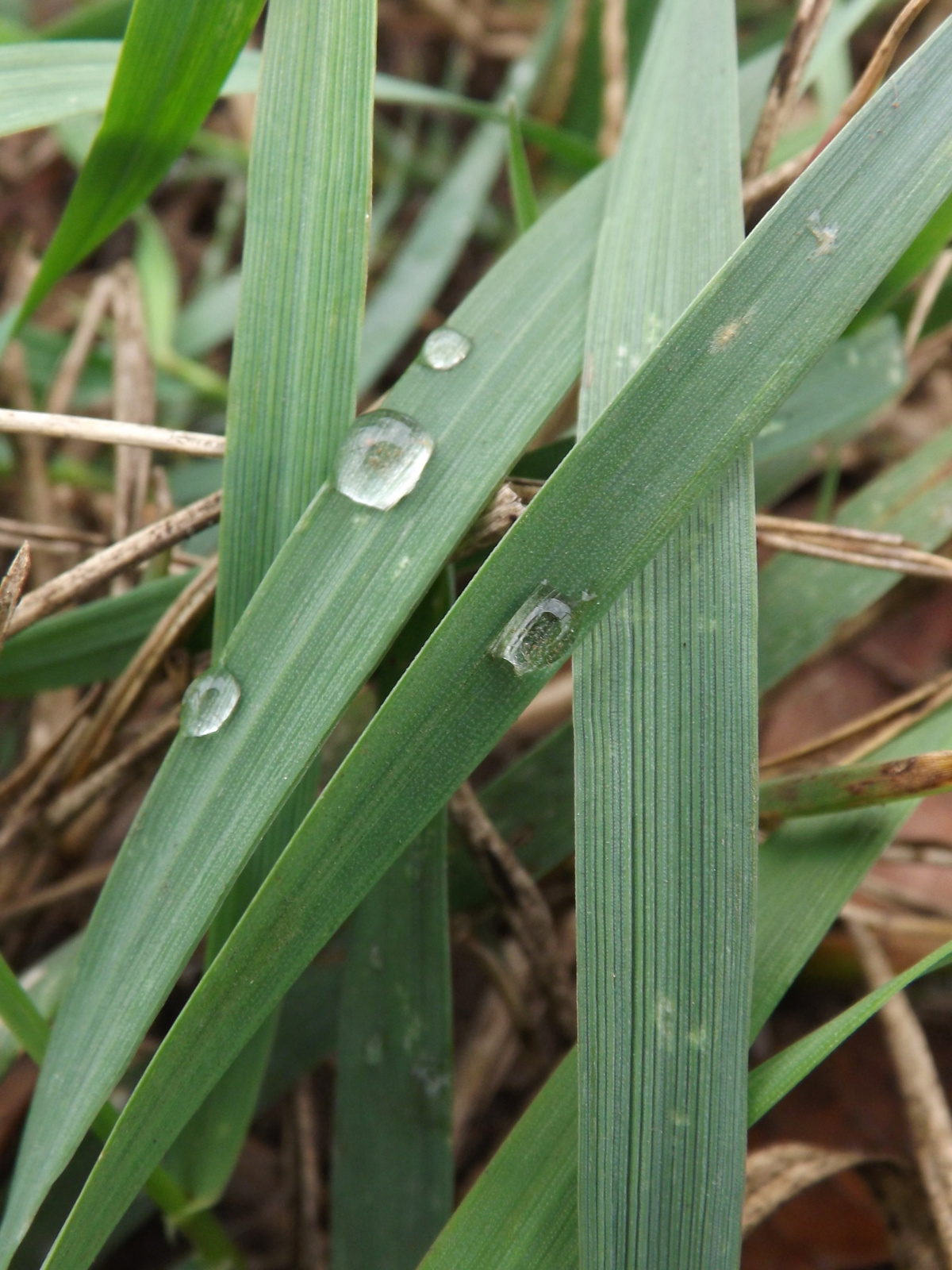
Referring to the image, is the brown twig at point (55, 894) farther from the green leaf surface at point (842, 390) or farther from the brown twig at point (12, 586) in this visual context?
the green leaf surface at point (842, 390)

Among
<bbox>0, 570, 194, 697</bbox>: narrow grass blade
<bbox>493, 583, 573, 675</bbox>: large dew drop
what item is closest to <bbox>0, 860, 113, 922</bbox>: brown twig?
<bbox>0, 570, 194, 697</bbox>: narrow grass blade

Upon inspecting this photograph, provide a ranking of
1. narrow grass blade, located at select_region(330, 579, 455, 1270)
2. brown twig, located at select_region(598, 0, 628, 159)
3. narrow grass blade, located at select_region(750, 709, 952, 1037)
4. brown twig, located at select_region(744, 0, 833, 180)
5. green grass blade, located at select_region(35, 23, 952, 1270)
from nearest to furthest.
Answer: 1. green grass blade, located at select_region(35, 23, 952, 1270)
2. narrow grass blade, located at select_region(750, 709, 952, 1037)
3. narrow grass blade, located at select_region(330, 579, 455, 1270)
4. brown twig, located at select_region(744, 0, 833, 180)
5. brown twig, located at select_region(598, 0, 628, 159)

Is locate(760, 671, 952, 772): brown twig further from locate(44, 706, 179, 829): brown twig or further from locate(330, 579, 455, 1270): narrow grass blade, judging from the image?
locate(44, 706, 179, 829): brown twig

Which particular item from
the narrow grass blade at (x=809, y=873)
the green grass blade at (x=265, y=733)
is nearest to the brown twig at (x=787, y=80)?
the green grass blade at (x=265, y=733)

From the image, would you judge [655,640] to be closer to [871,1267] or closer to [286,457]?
[286,457]

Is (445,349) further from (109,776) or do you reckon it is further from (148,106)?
→ (109,776)

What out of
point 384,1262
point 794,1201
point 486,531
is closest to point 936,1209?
point 794,1201
